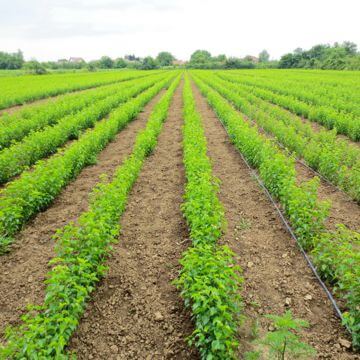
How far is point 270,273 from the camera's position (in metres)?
5.54

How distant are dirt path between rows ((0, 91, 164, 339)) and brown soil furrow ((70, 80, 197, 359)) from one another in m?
1.17

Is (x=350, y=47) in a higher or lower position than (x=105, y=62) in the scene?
higher

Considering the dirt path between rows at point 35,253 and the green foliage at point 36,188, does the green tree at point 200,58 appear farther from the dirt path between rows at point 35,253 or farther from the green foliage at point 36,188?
the dirt path between rows at point 35,253

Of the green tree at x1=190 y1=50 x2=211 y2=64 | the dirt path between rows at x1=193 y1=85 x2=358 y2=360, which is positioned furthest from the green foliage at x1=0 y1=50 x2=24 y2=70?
the dirt path between rows at x1=193 y1=85 x2=358 y2=360

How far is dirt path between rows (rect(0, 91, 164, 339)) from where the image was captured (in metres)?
4.86

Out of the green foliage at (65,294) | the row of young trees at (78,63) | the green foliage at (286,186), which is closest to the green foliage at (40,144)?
the green foliage at (65,294)

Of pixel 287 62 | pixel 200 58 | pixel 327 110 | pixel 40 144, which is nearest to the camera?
pixel 40 144

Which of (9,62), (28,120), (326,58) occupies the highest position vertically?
(28,120)

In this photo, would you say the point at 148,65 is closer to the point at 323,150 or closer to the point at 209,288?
the point at 323,150

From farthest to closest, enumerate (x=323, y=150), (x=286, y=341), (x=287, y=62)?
(x=287, y=62), (x=323, y=150), (x=286, y=341)

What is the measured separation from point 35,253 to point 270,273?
474cm

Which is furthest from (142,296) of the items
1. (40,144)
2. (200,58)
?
(200,58)

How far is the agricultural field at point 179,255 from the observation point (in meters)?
3.93

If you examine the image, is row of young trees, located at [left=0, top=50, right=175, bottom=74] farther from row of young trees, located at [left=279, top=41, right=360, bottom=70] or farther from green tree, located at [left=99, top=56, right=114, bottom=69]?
row of young trees, located at [left=279, top=41, right=360, bottom=70]
